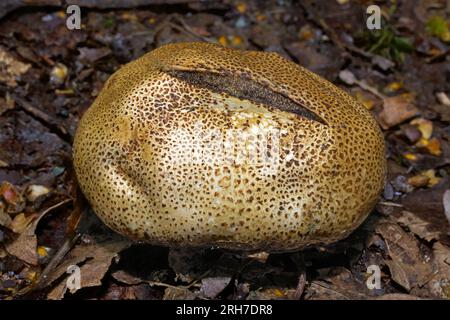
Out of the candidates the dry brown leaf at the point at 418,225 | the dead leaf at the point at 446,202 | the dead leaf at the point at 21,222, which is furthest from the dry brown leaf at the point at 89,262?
the dead leaf at the point at 446,202

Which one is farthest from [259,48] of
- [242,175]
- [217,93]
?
[242,175]

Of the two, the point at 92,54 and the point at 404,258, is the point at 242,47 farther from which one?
the point at 404,258

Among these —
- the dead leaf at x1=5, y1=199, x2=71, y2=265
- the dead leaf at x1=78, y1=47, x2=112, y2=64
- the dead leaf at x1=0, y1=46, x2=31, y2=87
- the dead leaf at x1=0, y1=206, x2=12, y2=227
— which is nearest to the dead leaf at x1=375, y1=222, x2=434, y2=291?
the dead leaf at x1=5, y1=199, x2=71, y2=265

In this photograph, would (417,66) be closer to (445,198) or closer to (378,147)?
(445,198)

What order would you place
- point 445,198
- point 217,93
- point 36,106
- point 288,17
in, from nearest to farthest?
point 217,93, point 445,198, point 36,106, point 288,17

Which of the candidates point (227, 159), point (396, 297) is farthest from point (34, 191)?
point (396, 297)

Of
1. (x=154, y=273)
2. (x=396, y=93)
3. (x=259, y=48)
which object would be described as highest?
(x=259, y=48)
